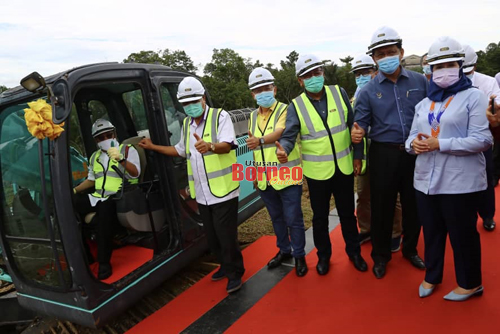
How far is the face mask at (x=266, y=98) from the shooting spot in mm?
2908

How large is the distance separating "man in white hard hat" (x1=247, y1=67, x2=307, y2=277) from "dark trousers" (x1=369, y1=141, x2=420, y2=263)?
629 mm

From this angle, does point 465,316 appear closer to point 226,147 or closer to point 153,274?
point 226,147

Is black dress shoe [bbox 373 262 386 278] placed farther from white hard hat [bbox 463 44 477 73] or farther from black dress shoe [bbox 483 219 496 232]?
white hard hat [bbox 463 44 477 73]

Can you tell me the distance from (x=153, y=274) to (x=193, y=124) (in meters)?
1.38

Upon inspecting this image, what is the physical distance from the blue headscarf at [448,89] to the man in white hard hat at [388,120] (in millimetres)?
301

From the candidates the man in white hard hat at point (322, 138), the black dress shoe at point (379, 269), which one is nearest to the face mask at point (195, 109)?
the man in white hard hat at point (322, 138)

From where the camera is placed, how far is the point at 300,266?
3053 mm

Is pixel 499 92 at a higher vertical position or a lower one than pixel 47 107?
lower

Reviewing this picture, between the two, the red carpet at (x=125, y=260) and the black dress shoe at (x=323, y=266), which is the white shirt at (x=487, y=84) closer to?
the black dress shoe at (x=323, y=266)

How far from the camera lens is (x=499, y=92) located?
9.90ft

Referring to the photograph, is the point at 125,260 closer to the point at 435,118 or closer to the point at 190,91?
the point at 190,91

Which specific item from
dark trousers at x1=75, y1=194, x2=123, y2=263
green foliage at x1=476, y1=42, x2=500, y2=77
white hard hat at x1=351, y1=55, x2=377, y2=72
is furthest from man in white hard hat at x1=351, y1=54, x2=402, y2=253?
green foliage at x1=476, y1=42, x2=500, y2=77

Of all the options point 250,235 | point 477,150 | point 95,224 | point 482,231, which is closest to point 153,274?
point 95,224

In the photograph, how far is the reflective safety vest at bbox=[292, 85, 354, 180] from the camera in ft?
8.82
